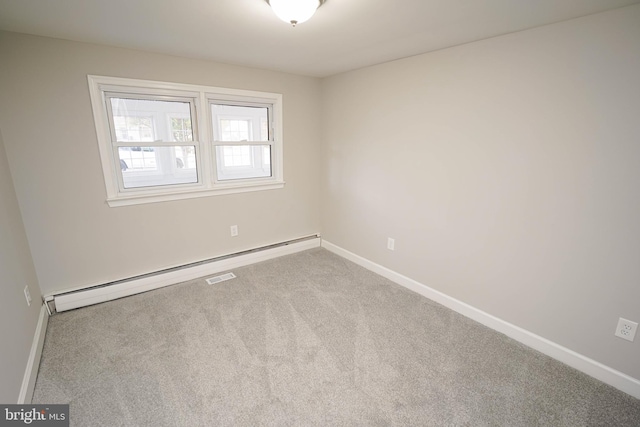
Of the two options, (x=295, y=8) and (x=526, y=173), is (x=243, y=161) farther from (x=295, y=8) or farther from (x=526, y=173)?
(x=526, y=173)

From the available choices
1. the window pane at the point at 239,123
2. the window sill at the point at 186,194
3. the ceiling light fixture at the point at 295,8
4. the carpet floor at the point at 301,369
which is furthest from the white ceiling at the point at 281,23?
the carpet floor at the point at 301,369

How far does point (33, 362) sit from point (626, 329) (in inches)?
144

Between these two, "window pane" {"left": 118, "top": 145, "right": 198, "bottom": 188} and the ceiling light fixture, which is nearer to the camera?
the ceiling light fixture

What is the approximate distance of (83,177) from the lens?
247cm

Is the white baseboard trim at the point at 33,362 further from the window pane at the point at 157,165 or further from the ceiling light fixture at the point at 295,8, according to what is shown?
the ceiling light fixture at the point at 295,8

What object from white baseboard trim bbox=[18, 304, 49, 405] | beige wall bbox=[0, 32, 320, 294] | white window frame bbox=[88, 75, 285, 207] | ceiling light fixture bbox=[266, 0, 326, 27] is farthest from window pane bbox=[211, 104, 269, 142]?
white baseboard trim bbox=[18, 304, 49, 405]

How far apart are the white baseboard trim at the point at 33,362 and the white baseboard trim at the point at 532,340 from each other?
287 cm

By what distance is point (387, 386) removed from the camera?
1792 mm

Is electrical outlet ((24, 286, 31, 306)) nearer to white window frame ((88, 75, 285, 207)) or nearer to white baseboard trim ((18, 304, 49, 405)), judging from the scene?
white baseboard trim ((18, 304, 49, 405))

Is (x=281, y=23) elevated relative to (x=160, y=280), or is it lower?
elevated

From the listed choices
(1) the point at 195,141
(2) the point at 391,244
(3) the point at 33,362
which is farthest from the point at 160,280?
(2) the point at 391,244

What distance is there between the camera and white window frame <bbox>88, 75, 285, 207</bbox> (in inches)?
97.6

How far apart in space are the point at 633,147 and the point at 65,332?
397cm

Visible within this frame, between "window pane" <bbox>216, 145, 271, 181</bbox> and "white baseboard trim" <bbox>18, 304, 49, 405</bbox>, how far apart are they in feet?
6.29
